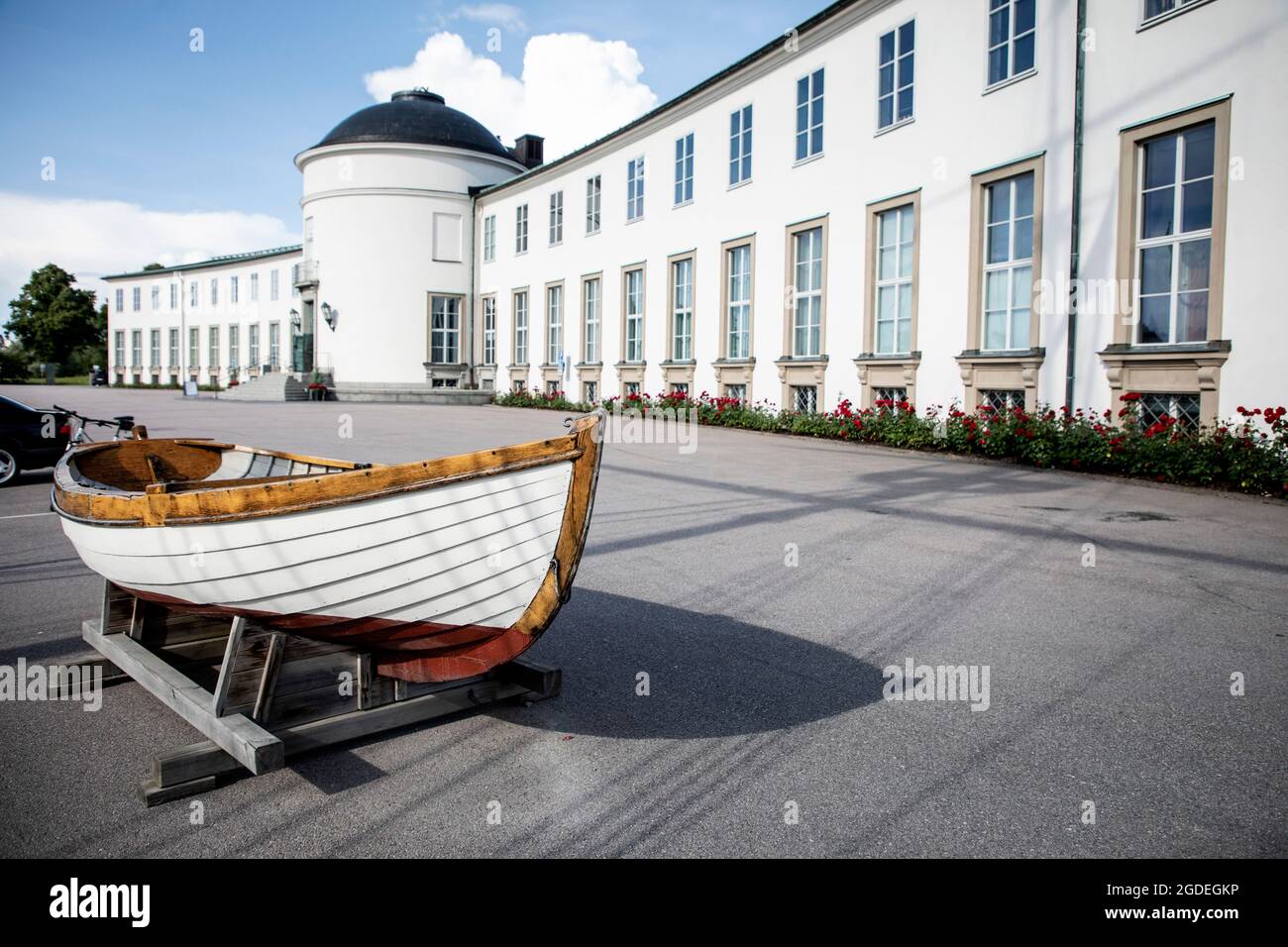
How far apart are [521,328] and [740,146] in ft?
Result: 52.8

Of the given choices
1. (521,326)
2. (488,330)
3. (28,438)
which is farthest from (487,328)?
(28,438)

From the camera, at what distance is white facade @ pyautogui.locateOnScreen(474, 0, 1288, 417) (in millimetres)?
13258

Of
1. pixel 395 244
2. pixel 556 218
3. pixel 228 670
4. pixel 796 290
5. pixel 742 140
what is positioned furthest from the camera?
pixel 395 244

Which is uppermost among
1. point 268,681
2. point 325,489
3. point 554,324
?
point 554,324

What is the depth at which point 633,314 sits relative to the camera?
30.9 m

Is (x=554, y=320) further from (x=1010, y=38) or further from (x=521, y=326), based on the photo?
(x=1010, y=38)

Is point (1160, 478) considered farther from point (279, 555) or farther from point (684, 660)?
point (279, 555)

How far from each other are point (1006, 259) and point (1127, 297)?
2.93 metres

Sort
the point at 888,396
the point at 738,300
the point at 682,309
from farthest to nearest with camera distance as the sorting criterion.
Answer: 1. the point at 682,309
2. the point at 738,300
3. the point at 888,396

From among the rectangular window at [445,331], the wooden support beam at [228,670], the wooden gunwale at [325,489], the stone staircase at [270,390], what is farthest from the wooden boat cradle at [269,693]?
the stone staircase at [270,390]

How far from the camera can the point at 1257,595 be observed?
277 inches

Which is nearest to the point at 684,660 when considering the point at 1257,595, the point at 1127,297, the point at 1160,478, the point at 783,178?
the point at 1257,595

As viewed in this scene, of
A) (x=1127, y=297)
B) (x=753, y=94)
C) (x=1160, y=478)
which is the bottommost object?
(x=1160, y=478)

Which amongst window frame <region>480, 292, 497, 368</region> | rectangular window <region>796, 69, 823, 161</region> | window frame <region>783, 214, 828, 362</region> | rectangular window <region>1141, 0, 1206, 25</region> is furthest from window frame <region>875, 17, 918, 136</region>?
window frame <region>480, 292, 497, 368</region>
